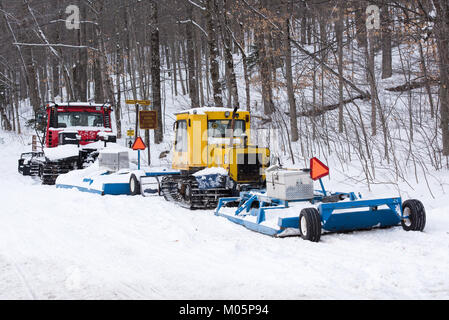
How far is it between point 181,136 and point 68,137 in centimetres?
747

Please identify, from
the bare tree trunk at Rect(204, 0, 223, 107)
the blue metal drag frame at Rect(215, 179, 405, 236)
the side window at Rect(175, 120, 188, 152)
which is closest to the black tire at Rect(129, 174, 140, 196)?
the side window at Rect(175, 120, 188, 152)

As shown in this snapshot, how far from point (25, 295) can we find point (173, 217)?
4429 millimetres

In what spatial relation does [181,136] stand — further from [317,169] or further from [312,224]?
[312,224]

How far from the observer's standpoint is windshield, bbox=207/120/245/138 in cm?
1084

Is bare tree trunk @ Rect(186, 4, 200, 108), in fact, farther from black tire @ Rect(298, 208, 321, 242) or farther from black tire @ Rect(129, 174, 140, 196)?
black tire @ Rect(298, 208, 321, 242)

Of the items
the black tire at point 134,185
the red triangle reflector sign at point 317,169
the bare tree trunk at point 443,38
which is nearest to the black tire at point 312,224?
the red triangle reflector sign at point 317,169

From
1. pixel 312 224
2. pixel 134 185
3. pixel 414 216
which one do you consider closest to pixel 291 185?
pixel 312 224

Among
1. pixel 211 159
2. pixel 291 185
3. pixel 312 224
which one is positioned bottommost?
pixel 312 224

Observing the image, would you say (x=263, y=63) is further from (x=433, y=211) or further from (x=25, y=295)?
(x=25, y=295)

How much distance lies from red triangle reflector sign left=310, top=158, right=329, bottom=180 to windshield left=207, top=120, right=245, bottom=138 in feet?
12.1

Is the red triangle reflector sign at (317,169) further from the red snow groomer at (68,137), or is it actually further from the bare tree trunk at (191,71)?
the bare tree trunk at (191,71)

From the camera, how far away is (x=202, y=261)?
226 inches

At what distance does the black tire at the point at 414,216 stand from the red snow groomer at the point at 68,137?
465 inches
